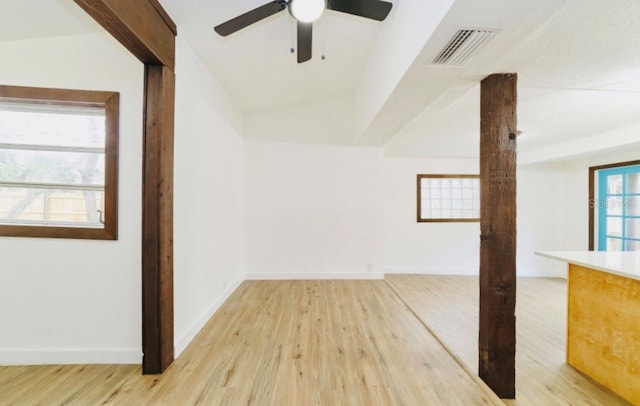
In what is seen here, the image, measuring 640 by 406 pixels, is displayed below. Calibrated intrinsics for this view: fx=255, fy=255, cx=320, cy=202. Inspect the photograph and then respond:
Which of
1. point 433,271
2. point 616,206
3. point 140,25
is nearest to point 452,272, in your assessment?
point 433,271

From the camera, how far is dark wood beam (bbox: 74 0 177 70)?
130 cm

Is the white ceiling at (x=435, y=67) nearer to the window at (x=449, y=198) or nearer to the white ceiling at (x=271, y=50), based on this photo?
the white ceiling at (x=271, y=50)

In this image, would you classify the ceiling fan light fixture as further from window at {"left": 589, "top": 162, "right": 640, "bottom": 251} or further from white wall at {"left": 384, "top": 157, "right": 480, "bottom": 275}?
window at {"left": 589, "top": 162, "right": 640, "bottom": 251}

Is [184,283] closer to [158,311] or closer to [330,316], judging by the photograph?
[158,311]

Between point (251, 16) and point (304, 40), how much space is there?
0.42 m

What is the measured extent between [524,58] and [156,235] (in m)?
2.65

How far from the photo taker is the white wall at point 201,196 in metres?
2.10

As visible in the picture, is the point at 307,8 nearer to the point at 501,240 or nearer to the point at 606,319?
the point at 501,240

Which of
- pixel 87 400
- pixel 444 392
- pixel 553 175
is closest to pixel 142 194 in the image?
pixel 87 400

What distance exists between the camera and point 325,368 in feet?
6.22

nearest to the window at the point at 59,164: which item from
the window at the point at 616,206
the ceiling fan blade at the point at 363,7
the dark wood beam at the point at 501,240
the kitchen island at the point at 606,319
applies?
the ceiling fan blade at the point at 363,7

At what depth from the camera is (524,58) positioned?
1.55 m

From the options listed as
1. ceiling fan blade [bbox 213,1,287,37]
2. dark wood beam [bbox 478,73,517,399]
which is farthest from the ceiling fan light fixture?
dark wood beam [bbox 478,73,517,399]

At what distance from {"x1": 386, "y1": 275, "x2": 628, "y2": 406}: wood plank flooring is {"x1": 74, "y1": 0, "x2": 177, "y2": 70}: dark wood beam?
3.19 meters
